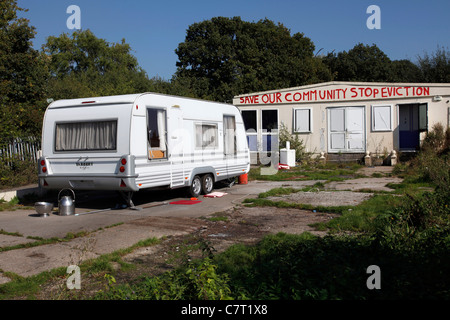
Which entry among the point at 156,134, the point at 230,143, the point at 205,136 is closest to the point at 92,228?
the point at 156,134

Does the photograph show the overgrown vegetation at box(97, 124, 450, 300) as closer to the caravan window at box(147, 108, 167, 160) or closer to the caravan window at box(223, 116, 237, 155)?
the caravan window at box(147, 108, 167, 160)

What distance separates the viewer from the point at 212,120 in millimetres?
12680

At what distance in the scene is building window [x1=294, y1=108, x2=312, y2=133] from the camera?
2089cm

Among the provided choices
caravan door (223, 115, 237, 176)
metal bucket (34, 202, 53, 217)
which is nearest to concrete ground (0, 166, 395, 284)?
metal bucket (34, 202, 53, 217)

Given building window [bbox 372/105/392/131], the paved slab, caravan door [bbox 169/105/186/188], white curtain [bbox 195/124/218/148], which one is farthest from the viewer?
building window [bbox 372/105/392/131]

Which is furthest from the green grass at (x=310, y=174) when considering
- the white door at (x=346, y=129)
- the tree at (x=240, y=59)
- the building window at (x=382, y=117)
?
the tree at (x=240, y=59)

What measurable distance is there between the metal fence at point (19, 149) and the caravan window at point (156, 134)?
15.5ft

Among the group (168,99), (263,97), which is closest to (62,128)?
(168,99)

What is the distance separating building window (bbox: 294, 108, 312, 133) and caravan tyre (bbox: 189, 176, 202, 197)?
33.1 ft

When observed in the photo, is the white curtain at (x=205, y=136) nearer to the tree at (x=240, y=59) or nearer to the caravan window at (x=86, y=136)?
the caravan window at (x=86, y=136)

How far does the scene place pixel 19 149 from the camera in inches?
516

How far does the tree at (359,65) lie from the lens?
5106 centimetres
